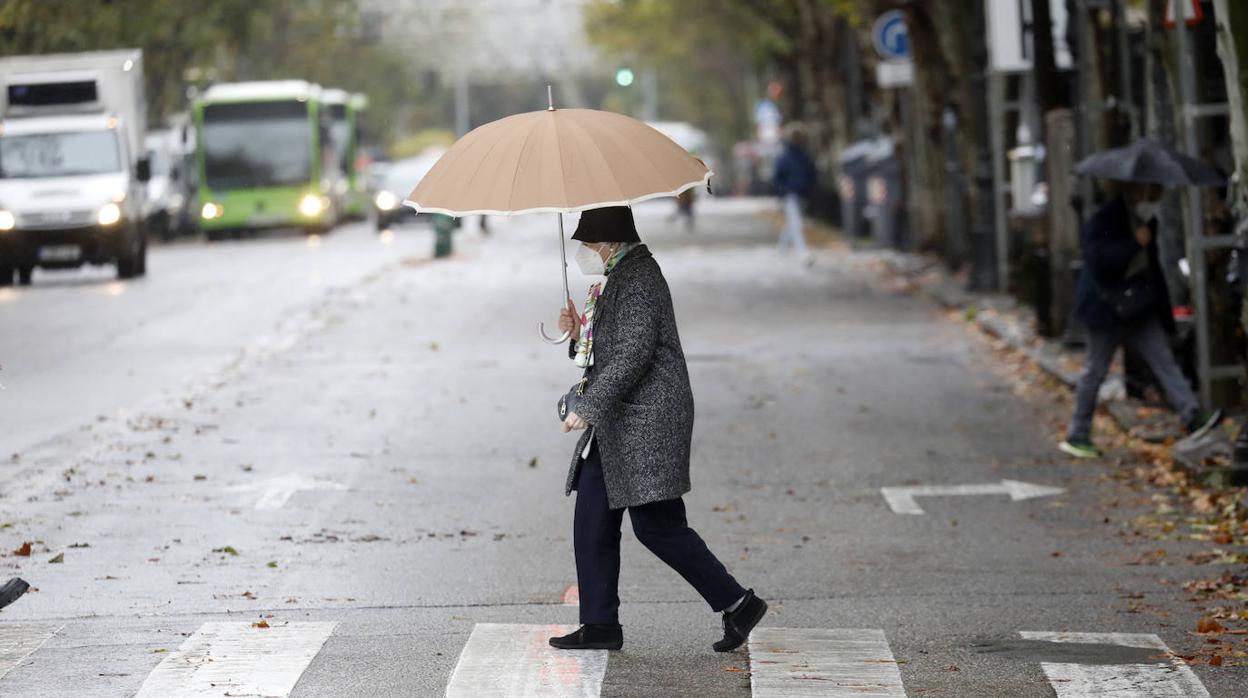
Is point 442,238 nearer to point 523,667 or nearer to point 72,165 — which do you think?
point 72,165

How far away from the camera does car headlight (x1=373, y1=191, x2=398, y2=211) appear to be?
167 ft

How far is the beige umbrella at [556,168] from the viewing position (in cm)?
723

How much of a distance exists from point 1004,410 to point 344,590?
7.47 meters

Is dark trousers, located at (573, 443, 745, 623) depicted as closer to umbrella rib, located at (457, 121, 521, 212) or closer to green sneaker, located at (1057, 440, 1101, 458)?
umbrella rib, located at (457, 121, 521, 212)

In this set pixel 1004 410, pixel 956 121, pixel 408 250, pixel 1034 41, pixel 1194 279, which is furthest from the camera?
pixel 408 250

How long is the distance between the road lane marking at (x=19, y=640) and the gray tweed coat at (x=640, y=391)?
2075 millimetres

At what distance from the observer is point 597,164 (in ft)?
24.0

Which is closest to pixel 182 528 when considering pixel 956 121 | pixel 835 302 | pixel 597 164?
pixel 597 164

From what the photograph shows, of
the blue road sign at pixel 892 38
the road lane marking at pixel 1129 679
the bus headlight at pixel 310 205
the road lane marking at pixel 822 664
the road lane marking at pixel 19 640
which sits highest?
the blue road sign at pixel 892 38

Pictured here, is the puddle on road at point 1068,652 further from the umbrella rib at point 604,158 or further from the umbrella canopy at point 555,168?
the umbrella rib at point 604,158

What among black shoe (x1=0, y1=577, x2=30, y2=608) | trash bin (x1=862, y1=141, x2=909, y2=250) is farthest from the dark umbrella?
trash bin (x1=862, y1=141, x2=909, y2=250)

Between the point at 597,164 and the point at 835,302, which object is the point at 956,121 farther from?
the point at 597,164

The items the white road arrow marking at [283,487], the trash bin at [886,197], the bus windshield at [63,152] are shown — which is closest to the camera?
the white road arrow marking at [283,487]

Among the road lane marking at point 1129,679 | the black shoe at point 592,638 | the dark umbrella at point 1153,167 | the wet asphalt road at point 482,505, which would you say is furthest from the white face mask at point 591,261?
the dark umbrella at point 1153,167
